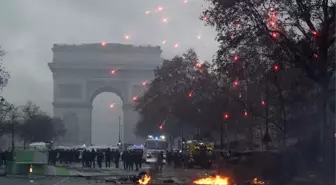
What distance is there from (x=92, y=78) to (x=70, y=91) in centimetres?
435

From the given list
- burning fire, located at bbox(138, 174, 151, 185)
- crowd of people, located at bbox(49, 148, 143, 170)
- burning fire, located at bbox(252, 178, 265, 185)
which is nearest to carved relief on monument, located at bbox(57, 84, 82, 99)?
crowd of people, located at bbox(49, 148, 143, 170)

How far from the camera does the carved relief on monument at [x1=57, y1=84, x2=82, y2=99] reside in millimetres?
105062

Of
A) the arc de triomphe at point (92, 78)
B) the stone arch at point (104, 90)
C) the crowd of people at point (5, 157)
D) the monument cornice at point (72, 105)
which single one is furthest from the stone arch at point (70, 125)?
the crowd of people at point (5, 157)

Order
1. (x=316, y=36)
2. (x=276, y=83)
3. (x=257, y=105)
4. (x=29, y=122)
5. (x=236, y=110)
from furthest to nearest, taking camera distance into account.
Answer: (x=29, y=122) < (x=236, y=110) < (x=257, y=105) < (x=276, y=83) < (x=316, y=36)

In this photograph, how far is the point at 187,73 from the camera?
62031 millimetres

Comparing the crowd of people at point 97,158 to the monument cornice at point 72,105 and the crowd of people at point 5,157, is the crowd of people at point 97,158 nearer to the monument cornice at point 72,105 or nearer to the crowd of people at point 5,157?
the crowd of people at point 5,157

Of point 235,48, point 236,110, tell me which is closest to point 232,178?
point 235,48

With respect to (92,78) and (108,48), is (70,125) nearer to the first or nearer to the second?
(92,78)

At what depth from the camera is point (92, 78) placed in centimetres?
10675

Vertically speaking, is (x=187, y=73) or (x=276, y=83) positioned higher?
(x=187, y=73)

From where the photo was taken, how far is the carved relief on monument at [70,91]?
105062mm

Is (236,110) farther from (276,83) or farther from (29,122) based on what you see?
(29,122)

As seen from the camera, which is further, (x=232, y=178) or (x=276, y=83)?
(x=276, y=83)

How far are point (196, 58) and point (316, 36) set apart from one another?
1338 inches
